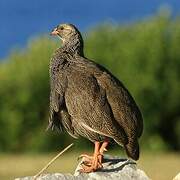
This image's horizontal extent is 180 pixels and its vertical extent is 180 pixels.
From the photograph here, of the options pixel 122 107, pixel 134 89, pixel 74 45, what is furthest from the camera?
pixel 134 89

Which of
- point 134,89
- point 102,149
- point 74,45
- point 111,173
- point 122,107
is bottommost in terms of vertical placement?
point 134,89

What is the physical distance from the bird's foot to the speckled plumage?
18 centimetres

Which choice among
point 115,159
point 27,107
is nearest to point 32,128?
point 27,107

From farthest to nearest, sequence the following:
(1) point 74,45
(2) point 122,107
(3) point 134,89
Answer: (3) point 134,89 < (1) point 74,45 < (2) point 122,107

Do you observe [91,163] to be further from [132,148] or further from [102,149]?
[132,148]

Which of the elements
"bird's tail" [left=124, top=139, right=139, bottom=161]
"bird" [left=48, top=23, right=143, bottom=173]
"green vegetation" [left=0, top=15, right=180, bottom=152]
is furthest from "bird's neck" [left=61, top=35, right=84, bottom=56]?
"green vegetation" [left=0, top=15, right=180, bottom=152]

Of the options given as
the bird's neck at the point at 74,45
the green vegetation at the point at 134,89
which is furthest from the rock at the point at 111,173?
the green vegetation at the point at 134,89

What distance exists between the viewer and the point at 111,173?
721 cm

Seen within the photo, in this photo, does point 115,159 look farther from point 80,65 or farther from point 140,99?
point 140,99

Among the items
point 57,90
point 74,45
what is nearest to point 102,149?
point 57,90

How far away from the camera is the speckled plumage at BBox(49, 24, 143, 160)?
6781mm

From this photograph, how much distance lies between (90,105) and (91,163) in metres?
0.52

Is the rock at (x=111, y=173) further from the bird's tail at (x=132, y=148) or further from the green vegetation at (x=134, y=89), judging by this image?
the green vegetation at (x=134, y=89)

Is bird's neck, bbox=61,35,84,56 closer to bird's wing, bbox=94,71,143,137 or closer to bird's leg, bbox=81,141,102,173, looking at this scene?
bird's wing, bbox=94,71,143,137
